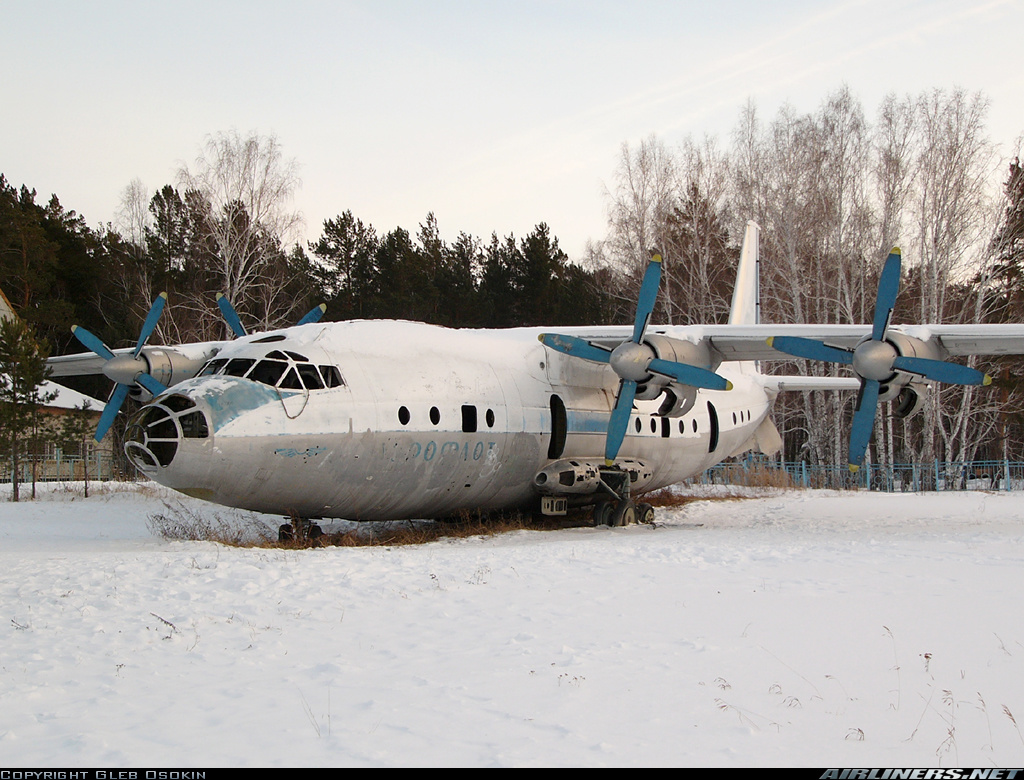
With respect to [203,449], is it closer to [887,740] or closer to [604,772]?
[604,772]

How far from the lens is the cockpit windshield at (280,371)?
12.3 meters

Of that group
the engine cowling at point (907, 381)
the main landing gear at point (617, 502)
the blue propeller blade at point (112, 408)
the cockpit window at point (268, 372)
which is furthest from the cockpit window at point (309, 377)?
the engine cowling at point (907, 381)

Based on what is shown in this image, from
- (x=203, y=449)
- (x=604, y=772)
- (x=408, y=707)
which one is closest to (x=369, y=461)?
(x=203, y=449)

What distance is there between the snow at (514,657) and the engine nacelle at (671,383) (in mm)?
4311

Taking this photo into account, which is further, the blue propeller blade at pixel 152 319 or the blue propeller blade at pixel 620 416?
the blue propeller blade at pixel 152 319

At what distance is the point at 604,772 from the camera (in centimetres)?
443

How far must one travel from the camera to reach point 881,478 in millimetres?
33562

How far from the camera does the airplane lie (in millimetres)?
11773

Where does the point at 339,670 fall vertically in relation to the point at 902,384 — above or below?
below

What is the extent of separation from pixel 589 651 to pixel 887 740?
7.83 ft

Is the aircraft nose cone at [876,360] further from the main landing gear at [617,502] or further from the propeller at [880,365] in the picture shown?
the main landing gear at [617,502]

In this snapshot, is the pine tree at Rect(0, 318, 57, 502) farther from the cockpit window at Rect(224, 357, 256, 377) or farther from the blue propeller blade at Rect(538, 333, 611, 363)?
A: the blue propeller blade at Rect(538, 333, 611, 363)

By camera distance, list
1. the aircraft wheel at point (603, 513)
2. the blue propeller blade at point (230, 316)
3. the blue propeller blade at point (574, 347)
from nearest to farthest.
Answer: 1. the blue propeller blade at point (574, 347)
2. the blue propeller blade at point (230, 316)
3. the aircraft wheel at point (603, 513)

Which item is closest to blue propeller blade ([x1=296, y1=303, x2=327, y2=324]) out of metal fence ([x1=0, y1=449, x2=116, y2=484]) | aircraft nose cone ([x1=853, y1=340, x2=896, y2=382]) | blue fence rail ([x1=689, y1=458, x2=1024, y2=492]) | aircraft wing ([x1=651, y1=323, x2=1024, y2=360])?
aircraft wing ([x1=651, y1=323, x2=1024, y2=360])
